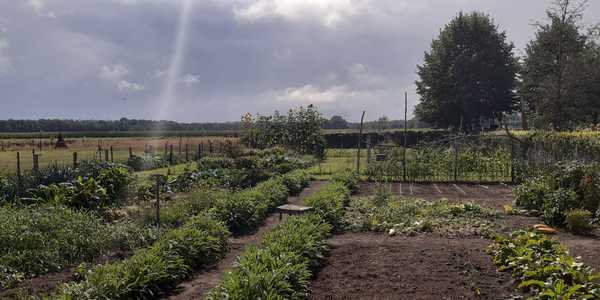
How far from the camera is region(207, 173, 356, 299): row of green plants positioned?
4.28 m

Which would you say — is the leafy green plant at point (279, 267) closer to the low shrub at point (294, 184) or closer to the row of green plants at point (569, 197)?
the row of green plants at point (569, 197)

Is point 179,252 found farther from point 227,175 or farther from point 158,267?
point 227,175

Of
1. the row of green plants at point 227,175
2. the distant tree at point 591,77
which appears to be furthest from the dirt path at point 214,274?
the distant tree at point 591,77

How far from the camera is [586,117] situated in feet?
88.2

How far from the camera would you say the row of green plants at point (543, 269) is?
13.6 feet

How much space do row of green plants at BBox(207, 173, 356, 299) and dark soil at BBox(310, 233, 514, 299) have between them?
23 centimetres

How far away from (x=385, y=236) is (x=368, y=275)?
7.90 ft

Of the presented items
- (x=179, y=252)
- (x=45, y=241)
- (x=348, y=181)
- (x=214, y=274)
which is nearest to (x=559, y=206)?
(x=348, y=181)

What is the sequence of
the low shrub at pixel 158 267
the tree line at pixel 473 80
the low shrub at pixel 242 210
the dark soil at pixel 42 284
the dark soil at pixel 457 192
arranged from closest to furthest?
the low shrub at pixel 158 267 → the dark soil at pixel 42 284 → the low shrub at pixel 242 210 → the dark soil at pixel 457 192 → the tree line at pixel 473 80

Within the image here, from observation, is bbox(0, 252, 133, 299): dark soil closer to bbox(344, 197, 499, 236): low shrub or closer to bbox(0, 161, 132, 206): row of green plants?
bbox(0, 161, 132, 206): row of green plants

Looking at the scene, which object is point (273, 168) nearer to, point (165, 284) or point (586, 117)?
point (165, 284)

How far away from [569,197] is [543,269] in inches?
166

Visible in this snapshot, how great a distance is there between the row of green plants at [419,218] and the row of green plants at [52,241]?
11.8ft

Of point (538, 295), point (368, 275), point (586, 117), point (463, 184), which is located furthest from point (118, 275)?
point (586, 117)
